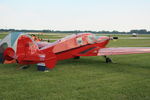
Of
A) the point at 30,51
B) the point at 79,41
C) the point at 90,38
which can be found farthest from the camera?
the point at 90,38

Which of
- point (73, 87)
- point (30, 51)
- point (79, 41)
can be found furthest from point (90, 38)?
point (73, 87)

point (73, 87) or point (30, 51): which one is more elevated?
point (30, 51)

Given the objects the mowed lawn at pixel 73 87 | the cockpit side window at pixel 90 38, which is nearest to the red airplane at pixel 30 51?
the mowed lawn at pixel 73 87

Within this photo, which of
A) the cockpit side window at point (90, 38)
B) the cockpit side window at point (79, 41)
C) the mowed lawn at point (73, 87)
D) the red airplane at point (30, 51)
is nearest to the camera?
the mowed lawn at point (73, 87)

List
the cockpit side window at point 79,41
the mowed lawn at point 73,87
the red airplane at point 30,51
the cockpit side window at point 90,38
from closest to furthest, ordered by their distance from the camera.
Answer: the mowed lawn at point 73,87, the red airplane at point 30,51, the cockpit side window at point 79,41, the cockpit side window at point 90,38

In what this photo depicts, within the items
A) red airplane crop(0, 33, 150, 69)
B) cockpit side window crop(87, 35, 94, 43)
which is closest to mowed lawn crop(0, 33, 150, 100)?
red airplane crop(0, 33, 150, 69)

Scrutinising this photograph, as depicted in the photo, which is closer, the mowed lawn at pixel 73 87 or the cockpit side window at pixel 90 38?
the mowed lawn at pixel 73 87

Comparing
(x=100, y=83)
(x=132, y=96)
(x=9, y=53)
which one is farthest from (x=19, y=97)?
(x=9, y=53)

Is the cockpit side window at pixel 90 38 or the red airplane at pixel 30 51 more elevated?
the cockpit side window at pixel 90 38

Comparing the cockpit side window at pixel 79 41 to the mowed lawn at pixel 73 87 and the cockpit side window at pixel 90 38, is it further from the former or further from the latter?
the mowed lawn at pixel 73 87

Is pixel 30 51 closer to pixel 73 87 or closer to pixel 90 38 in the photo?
pixel 73 87

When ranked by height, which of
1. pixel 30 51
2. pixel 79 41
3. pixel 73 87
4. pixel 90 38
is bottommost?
pixel 73 87

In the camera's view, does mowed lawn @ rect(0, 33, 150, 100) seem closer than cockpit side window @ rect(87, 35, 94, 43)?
Yes

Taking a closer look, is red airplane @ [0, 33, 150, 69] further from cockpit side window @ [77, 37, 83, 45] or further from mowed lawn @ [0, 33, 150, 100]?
mowed lawn @ [0, 33, 150, 100]
